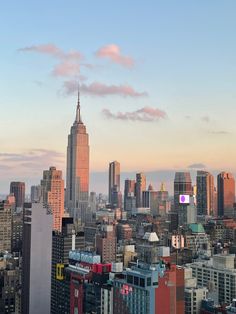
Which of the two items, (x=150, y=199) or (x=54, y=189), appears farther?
(x=150, y=199)

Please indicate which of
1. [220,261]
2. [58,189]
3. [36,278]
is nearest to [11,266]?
[36,278]

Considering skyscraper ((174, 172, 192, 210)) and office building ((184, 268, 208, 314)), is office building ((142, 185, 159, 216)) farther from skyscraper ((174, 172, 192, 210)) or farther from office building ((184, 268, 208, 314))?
office building ((184, 268, 208, 314))

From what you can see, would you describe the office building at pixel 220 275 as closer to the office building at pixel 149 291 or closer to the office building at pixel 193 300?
the office building at pixel 193 300

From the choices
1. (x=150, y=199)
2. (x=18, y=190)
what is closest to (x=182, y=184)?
(x=150, y=199)

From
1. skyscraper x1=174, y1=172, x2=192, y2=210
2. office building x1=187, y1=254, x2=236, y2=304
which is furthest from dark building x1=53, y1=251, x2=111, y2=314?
skyscraper x1=174, y1=172, x2=192, y2=210

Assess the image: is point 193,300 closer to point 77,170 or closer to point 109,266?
point 109,266

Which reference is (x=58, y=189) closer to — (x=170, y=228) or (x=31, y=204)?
(x=170, y=228)

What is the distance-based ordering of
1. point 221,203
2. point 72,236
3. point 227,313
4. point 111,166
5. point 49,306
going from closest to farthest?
point 227,313 → point 49,306 → point 72,236 → point 221,203 → point 111,166
